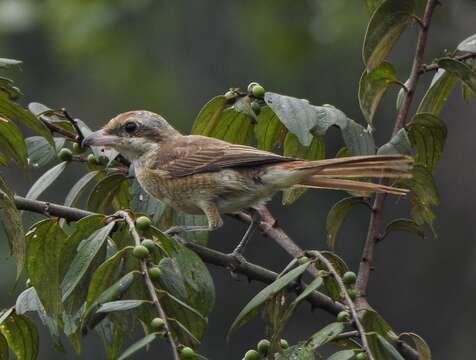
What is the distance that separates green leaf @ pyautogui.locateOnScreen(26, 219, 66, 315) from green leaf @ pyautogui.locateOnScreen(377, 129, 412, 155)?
101 cm

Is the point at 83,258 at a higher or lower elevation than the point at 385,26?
lower

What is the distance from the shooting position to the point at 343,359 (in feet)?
8.16

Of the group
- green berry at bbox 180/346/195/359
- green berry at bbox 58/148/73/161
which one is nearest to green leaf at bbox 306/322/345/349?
green berry at bbox 180/346/195/359

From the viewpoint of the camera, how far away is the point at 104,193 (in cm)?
365

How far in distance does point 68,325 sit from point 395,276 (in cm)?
972

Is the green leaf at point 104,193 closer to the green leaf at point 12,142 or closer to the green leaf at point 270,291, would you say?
the green leaf at point 12,142

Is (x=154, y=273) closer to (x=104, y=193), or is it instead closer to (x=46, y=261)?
(x=46, y=261)

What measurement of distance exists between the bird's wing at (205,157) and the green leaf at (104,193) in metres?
0.59

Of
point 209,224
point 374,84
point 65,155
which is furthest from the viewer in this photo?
point 209,224

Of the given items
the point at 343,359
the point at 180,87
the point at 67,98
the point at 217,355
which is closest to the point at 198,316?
the point at 343,359

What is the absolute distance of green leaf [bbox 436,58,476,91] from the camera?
3299mm

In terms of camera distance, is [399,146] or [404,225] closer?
[399,146]

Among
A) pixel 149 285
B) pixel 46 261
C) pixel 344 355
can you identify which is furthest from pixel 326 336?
pixel 46 261

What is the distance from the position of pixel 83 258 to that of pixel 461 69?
1.32 m
